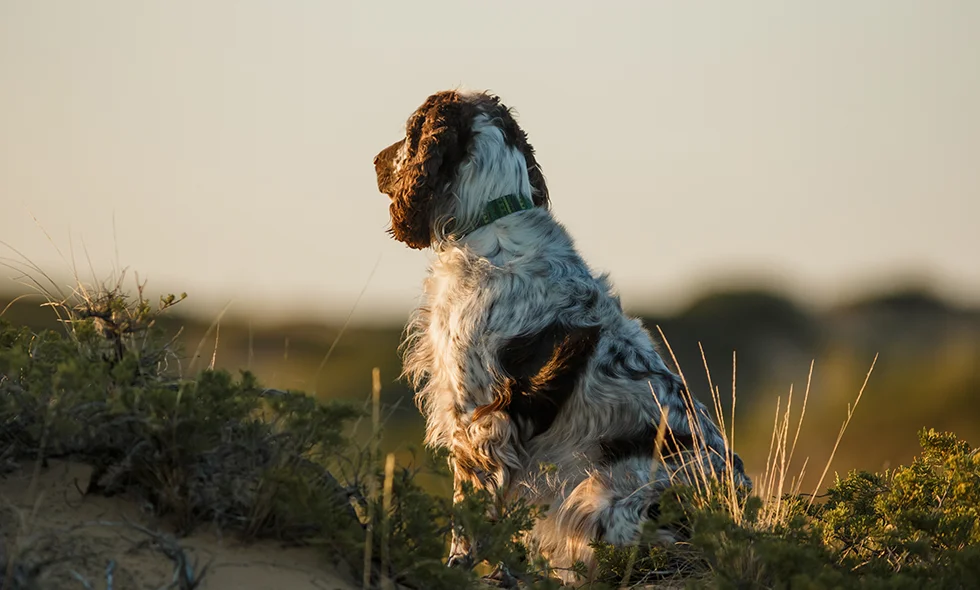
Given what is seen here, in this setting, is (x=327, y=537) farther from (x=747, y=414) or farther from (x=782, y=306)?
(x=782, y=306)

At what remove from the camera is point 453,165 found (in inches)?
266

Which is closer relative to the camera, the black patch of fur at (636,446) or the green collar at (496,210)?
the black patch of fur at (636,446)

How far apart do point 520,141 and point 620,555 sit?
2.50 metres

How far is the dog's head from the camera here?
22.0 feet

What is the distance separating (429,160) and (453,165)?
0.48ft

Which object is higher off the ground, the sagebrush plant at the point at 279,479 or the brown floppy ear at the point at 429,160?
the brown floppy ear at the point at 429,160

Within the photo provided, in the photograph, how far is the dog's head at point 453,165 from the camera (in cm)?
669

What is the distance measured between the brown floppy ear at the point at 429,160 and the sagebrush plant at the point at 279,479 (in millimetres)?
1899

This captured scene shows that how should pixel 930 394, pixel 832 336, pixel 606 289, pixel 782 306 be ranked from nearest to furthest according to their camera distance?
pixel 606 289, pixel 930 394, pixel 832 336, pixel 782 306

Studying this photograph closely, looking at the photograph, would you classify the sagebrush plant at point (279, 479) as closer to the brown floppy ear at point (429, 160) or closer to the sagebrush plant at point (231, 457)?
the sagebrush plant at point (231, 457)

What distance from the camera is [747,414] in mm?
27984

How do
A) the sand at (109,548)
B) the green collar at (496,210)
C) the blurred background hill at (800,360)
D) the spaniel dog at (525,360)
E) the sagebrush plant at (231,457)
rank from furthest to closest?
the blurred background hill at (800,360), the green collar at (496,210), the spaniel dog at (525,360), the sagebrush plant at (231,457), the sand at (109,548)

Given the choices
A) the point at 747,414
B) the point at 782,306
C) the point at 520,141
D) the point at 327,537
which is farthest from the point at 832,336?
the point at 327,537

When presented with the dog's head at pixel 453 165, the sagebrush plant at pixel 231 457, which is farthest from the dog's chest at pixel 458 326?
the sagebrush plant at pixel 231 457
